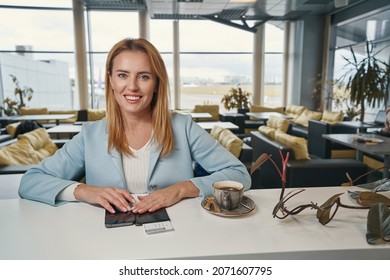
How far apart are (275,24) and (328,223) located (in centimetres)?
903

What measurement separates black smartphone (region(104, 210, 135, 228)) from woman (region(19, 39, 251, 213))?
8.8 inches

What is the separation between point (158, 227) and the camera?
2.60 ft

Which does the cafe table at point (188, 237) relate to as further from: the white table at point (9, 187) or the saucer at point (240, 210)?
the white table at point (9, 187)

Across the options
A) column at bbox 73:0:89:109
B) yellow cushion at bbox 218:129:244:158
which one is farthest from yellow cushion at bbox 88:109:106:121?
yellow cushion at bbox 218:129:244:158

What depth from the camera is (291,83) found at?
8.92 m

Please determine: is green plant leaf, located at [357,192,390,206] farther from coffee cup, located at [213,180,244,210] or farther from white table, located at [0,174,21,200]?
white table, located at [0,174,21,200]

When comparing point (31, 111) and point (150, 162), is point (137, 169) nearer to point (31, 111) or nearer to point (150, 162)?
point (150, 162)

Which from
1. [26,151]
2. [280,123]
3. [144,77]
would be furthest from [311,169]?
[26,151]

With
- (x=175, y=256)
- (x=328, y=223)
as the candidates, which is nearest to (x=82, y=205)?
(x=175, y=256)

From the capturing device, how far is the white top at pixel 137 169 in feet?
4.10

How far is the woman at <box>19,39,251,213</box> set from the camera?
3.85 feet

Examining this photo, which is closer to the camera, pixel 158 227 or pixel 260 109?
pixel 158 227

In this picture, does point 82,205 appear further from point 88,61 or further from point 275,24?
point 275,24

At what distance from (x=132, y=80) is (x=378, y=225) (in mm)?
917
